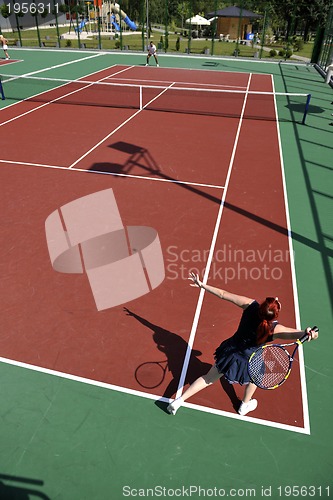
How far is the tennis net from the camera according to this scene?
16645 mm

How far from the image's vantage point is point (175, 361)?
5.29 m

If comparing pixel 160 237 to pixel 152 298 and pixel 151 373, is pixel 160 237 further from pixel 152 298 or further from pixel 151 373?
pixel 151 373

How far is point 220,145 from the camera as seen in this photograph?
12.9 m

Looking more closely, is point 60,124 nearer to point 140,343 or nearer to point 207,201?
point 207,201

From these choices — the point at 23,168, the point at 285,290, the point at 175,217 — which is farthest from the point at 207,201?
the point at 23,168

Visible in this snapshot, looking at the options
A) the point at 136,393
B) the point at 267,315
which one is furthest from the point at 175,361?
the point at 267,315

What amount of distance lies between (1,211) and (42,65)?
21.5 metres

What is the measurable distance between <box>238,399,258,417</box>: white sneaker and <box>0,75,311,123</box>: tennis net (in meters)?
13.7

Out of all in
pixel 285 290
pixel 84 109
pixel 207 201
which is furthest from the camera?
pixel 84 109

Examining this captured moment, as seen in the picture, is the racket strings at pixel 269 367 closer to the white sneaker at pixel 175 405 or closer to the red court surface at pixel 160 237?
the red court surface at pixel 160 237

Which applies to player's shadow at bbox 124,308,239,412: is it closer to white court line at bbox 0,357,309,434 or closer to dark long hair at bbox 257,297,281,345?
white court line at bbox 0,357,309,434

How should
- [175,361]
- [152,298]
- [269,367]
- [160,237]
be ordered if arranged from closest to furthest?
[269,367]
[175,361]
[152,298]
[160,237]

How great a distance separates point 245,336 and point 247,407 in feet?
3.97

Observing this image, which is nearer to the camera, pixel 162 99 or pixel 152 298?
pixel 152 298
